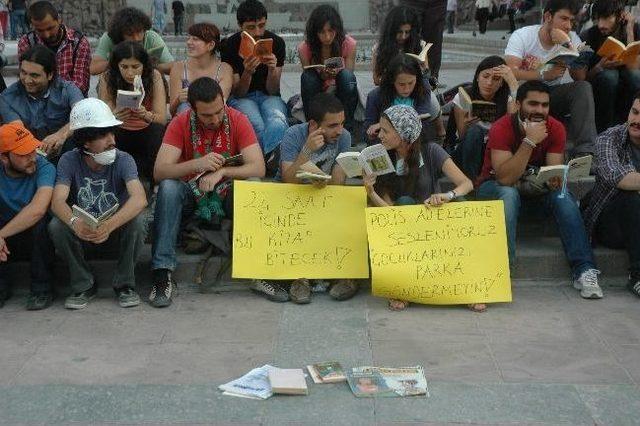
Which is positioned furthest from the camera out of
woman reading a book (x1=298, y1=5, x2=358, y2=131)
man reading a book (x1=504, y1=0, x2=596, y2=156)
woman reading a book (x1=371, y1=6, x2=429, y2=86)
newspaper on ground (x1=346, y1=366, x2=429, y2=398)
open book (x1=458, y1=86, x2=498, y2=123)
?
woman reading a book (x1=298, y1=5, x2=358, y2=131)

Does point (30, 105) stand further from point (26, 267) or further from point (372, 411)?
point (372, 411)

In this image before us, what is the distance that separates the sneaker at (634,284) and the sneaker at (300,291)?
6.69 feet

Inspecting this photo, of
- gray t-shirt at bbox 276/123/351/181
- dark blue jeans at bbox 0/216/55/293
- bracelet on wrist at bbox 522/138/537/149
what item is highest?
bracelet on wrist at bbox 522/138/537/149

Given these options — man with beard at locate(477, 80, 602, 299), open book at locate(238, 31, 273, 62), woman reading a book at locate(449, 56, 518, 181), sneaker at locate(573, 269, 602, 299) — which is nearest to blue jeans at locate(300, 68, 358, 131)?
open book at locate(238, 31, 273, 62)

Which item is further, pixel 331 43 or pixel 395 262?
pixel 331 43

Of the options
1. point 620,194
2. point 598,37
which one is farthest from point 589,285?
point 598,37

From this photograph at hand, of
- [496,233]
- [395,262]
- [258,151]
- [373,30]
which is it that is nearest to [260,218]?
[258,151]

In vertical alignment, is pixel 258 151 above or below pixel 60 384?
above

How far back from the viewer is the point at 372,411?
146 inches

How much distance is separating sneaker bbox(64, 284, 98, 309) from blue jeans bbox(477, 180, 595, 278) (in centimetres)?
268

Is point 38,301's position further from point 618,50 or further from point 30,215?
point 618,50

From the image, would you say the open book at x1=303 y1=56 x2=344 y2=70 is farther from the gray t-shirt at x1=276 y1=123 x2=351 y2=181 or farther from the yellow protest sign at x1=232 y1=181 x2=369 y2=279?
the yellow protest sign at x1=232 y1=181 x2=369 y2=279

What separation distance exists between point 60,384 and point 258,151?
2.09 metres

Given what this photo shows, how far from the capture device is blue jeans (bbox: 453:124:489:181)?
5.93m
